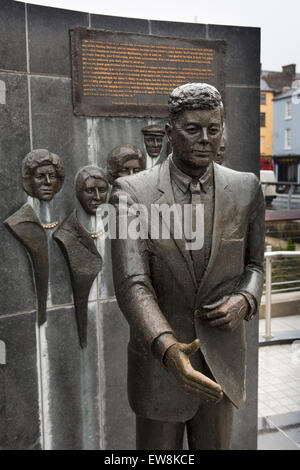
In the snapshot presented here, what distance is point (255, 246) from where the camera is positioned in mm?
2711

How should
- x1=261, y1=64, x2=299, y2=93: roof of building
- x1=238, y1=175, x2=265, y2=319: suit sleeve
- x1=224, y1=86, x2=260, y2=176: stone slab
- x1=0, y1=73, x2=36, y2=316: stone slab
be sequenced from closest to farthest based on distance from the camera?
x1=238, y1=175, x2=265, y2=319: suit sleeve → x1=0, y1=73, x2=36, y2=316: stone slab → x1=224, y1=86, x2=260, y2=176: stone slab → x1=261, y1=64, x2=299, y2=93: roof of building

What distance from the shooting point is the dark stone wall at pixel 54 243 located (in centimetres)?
368

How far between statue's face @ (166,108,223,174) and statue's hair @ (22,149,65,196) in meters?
1.61

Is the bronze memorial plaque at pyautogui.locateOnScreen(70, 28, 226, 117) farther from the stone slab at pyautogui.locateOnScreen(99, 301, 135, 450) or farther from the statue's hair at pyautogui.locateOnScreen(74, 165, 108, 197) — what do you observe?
the stone slab at pyautogui.locateOnScreen(99, 301, 135, 450)

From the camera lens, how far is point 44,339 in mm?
4000

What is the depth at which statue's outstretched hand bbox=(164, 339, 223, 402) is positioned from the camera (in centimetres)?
206

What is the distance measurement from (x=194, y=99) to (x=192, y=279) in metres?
0.89

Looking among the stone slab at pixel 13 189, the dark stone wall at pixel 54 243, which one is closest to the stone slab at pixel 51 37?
the dark stone wall at pixel 54 243

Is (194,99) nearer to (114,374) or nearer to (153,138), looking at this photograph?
(153,138)

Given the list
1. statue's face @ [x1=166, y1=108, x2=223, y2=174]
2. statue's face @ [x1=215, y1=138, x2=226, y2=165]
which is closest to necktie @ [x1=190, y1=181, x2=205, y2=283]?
statue's face @ [x1=166, y1=108, x2=223, y2=174]

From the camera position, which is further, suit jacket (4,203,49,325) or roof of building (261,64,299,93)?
roof of building (261,64,299,93)

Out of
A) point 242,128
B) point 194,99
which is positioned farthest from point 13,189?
point 242,128

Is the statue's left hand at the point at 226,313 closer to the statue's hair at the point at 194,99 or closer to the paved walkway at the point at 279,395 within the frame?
the statue's hair at the point at 194,99
